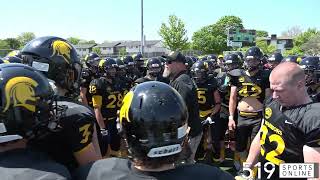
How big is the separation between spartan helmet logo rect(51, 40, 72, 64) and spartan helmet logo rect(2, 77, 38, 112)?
84cm

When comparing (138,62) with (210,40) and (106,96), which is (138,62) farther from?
(210,40)

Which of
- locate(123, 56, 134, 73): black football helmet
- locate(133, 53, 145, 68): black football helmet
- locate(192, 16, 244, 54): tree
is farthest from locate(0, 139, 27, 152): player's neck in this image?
locate(192, 16, 244, 54): tree

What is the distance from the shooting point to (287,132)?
3.29 m

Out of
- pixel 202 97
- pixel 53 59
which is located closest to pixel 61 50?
pixel 53 59

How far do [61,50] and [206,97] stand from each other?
5.01 m

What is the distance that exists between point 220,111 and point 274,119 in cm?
440

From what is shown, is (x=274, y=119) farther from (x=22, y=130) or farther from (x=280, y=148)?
(x=22, y=130)

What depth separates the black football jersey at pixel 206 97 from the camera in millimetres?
7512

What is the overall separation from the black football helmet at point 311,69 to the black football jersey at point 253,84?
86 centimetres

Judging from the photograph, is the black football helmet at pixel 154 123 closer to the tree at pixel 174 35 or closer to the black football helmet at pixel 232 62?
the black football helmet at pixel 232 62

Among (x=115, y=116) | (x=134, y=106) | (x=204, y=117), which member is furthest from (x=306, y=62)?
(x=134, y=106)

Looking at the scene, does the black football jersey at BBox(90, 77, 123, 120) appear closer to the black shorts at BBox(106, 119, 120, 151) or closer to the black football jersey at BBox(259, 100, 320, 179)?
the black shorts at BBox(106, 119, 120, 151)

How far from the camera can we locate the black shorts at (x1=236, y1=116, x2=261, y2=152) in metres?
6.12

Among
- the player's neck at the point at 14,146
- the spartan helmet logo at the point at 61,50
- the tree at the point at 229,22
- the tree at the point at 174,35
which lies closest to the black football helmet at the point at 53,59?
the spartan helmet logo at the point at 61,50
